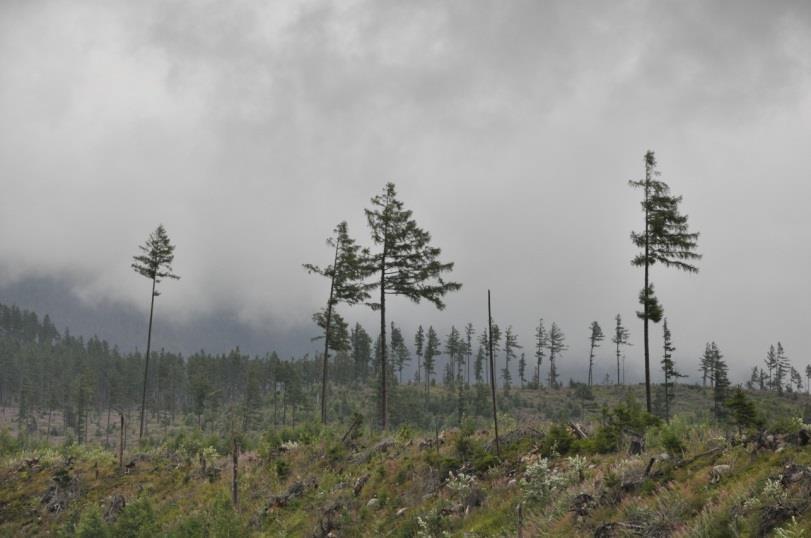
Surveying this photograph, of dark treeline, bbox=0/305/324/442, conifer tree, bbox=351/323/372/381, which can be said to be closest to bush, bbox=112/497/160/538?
dark treeline, bbox=0/305/324/442

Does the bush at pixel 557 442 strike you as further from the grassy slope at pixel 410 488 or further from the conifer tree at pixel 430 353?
the conifer tree at pixel 430 353

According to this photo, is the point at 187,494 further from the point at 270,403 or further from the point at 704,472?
the point at 270,403

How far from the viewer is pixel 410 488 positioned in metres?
12.9

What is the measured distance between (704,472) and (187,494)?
55.5ft

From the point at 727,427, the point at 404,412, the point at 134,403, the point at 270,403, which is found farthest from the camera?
the point at 134,403

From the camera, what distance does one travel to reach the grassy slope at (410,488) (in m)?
6.71

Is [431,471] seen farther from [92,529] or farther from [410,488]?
[92,529]

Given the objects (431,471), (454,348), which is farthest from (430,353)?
(431,471)

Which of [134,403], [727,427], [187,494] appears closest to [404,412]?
[187,494]

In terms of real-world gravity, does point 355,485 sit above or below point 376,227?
below

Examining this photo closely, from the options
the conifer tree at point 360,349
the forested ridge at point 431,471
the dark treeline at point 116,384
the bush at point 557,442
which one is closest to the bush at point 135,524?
the forested ridge at point 431,471

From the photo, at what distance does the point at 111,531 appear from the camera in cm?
1323

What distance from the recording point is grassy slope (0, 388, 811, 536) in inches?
264

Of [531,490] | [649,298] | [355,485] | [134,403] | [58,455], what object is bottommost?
[134,403]
